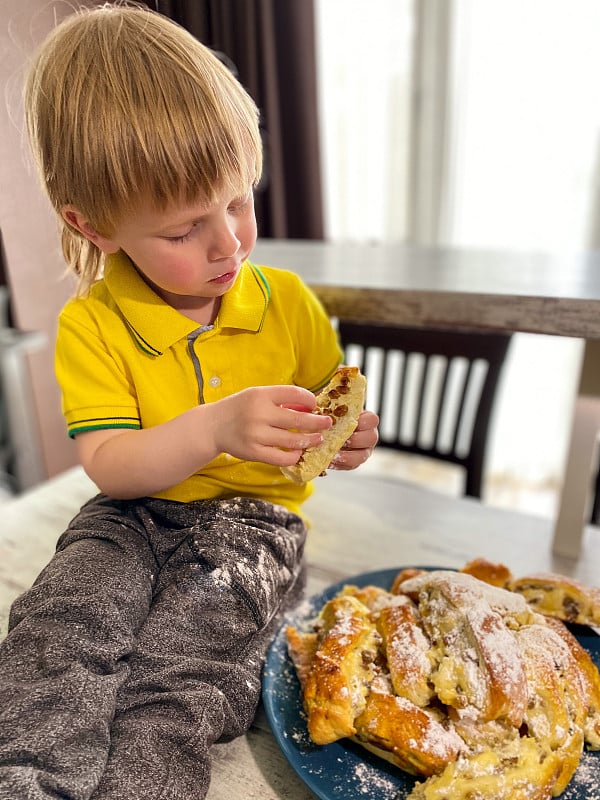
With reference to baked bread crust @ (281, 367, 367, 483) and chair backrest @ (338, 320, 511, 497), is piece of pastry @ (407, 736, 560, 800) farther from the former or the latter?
chair backrest @ (338, 320, 511, 497)

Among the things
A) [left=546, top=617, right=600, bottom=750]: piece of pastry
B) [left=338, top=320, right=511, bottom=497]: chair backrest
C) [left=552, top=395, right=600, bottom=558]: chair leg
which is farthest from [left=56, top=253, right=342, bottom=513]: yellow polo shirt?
[left=338, top=320, right=511, bottom=497]: chair backrest

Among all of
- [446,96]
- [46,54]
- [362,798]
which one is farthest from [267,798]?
[446,96]

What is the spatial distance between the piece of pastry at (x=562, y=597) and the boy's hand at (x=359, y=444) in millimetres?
217

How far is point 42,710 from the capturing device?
0.42 meters

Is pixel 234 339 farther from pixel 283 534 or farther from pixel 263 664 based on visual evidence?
pixel 263 664

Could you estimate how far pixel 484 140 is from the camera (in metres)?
1.88

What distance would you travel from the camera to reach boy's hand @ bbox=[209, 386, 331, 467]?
0.46 metres

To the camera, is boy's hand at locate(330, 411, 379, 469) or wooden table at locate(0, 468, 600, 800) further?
wooden table at locate(0, 468, 600, 800)

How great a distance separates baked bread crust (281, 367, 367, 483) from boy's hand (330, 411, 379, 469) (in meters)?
0.03

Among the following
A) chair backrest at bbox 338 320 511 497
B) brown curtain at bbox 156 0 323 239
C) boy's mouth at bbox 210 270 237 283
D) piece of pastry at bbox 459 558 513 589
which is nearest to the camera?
boy's mouth at bbox 210 270 237 283

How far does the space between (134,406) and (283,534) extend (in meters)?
0.18

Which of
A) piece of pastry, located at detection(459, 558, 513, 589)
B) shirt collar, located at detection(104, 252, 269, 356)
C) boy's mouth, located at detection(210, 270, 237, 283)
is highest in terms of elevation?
boy's mouth, located at detection(210, 270, 237, 283)

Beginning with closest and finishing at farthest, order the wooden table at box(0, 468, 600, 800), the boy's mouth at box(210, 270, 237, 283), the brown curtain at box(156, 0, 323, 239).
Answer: the boy's mouth at box(210, 270, 237, 283) → the wooden table at box(0, 468, 600, 800) → the brown curtain at box(156, 0, 323, 239)

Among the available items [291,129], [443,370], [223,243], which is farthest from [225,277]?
[291,129]
